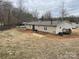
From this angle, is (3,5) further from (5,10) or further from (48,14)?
(48,14)

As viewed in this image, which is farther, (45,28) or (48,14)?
(48,14)

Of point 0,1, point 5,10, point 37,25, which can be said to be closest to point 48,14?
point 5,10

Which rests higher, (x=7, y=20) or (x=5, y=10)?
(x=5, y=10)

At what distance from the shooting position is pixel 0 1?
5659 cm

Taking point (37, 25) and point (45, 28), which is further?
point (37, 25)

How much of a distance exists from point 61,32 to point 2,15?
34354 millimetres

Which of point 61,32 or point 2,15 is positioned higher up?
point 2,15

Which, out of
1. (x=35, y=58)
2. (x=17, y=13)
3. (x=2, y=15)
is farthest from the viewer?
(x=17, y=13)

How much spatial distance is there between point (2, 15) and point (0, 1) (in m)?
6.25

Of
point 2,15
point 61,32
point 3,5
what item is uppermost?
point 3,5

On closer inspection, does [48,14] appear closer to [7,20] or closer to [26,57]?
[7,20]

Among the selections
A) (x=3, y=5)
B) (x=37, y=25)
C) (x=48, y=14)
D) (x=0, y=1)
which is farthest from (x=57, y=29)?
(x=48, y=14)

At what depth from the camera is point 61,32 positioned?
Result: 1304 inches

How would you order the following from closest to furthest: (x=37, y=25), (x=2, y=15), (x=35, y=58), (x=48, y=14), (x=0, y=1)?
(x=35, y=58)
(x=37, y=25)
(x=0, y=1)
(x=2, y=15)
(x=48, y=14)
